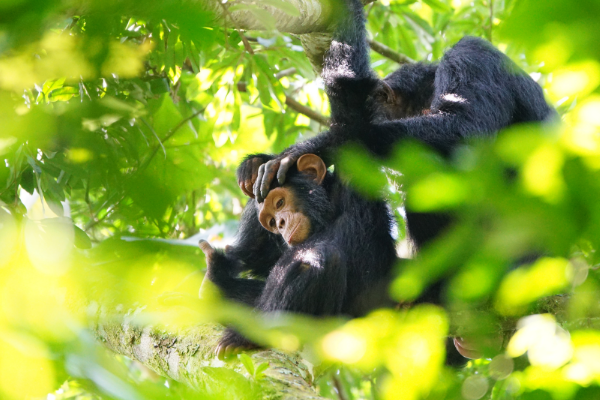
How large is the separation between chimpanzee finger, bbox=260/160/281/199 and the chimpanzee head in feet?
0.19

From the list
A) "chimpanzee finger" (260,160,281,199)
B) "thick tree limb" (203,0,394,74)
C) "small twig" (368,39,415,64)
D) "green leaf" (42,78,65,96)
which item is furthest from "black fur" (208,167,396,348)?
"small twig" (368,39,415,64)

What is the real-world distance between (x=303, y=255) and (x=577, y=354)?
7.03 ft

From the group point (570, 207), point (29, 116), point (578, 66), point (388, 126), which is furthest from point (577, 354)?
point (388, 126)

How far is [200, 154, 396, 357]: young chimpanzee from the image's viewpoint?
2674 millimetres

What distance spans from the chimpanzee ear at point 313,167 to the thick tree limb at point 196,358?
1.15 metres

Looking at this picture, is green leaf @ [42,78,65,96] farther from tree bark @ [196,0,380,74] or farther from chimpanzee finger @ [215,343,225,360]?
chimpanzee finger @ [215,343,225,360]

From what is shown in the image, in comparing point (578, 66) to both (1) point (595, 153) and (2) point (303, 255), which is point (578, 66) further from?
(2) point (303, 255)

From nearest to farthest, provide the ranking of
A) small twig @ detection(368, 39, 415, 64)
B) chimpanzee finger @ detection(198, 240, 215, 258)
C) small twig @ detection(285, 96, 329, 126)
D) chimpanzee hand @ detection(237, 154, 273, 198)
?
chimpanzee finger @ detection(198, 240, 215, 258) → chimpanzee hand @ detection(237, 154, 273, 198) → small twig @ detection(368, 39, 415, 64) → small twig @ detection(285, 96, 329, 126)

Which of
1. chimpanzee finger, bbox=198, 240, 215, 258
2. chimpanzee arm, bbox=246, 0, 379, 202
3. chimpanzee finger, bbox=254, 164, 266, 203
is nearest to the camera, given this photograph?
chimpanzee arm, bbox=246, 0, 379, 202

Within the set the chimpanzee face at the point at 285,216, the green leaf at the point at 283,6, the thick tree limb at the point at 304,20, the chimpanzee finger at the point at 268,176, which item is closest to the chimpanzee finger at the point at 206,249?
the chimpanzee face at the point at 285,216

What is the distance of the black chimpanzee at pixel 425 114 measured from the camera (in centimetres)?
304

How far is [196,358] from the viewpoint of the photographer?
238cm

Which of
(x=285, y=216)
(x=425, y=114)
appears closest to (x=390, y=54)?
(x=425, y=114)

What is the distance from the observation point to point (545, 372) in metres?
0.69
